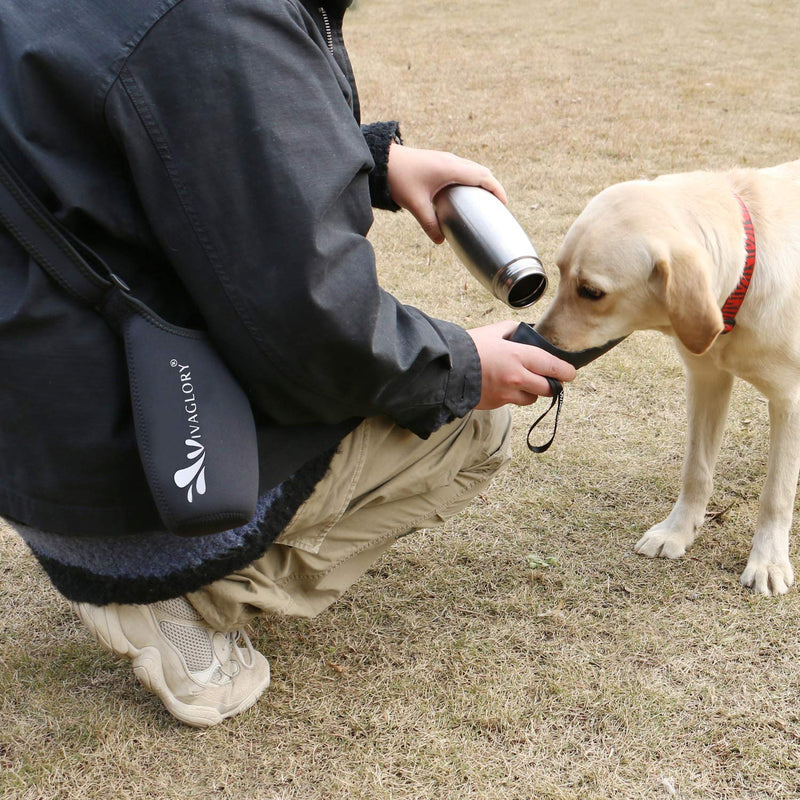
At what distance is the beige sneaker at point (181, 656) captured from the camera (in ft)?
6.73

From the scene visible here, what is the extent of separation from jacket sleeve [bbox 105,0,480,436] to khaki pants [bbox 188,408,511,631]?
36 cm

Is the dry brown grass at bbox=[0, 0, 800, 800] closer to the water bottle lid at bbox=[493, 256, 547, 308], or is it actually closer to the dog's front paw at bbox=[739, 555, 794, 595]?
the dog's front paw at bbox=[739, 555, 794, 595]

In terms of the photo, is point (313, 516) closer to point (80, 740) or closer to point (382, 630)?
point (382, 630)

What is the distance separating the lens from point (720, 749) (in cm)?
211

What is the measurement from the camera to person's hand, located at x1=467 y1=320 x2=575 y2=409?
203 centimetres

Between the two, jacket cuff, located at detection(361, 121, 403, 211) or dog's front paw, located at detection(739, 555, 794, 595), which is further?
dog's front paw, located at detection(739, 555, 794, 595)

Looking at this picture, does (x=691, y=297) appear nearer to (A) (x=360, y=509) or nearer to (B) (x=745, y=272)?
(B) (x=745, y=272)

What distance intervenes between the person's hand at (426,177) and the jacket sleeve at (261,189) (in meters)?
0.64

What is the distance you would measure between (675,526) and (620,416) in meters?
0.82

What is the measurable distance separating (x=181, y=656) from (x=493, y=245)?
124 cm

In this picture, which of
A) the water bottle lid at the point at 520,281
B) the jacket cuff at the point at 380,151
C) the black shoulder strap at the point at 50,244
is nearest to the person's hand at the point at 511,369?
the water bottle lid at the point at 520,281

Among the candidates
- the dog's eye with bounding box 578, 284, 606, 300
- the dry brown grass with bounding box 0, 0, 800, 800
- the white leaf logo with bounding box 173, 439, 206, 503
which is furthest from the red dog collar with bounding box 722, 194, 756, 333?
the white leaf logo with bounding box 173, 439, 206, 503

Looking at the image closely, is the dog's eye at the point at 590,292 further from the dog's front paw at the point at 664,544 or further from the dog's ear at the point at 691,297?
the dog's front paw at the point at 664,544

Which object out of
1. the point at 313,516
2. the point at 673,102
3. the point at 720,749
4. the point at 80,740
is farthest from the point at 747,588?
the point at 673,102
